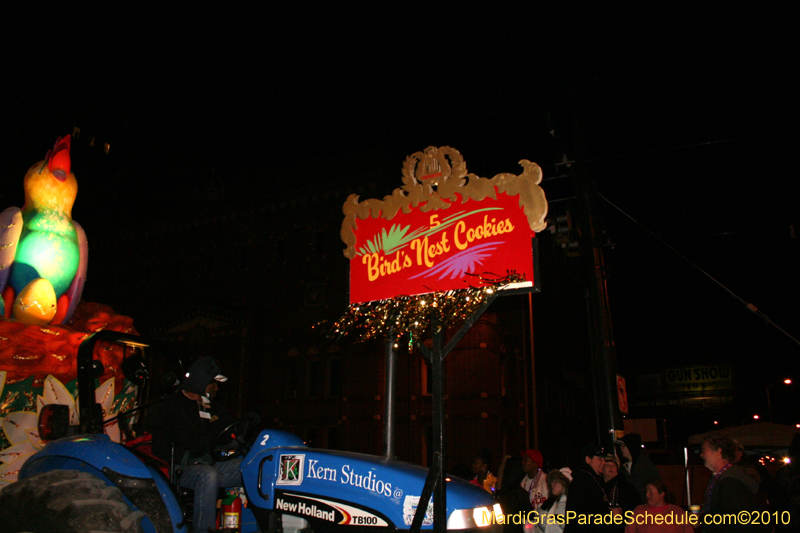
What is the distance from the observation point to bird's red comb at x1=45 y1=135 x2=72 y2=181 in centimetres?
952

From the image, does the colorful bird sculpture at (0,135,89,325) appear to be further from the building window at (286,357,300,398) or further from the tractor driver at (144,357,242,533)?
the building window at (286,357,300,398)

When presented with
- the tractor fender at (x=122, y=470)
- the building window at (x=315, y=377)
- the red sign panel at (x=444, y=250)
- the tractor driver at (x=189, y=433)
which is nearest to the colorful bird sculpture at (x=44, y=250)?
the tractor fender at (x=122, y=470)

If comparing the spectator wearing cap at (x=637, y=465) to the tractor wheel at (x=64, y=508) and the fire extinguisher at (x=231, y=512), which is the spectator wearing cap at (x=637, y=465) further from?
the tractor wheel at (x=64, y=508)

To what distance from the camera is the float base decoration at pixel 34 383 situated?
7676 mm

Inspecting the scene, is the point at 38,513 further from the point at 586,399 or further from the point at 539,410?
the point at 586,399

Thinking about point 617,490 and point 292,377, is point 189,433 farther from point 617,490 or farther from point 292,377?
A: point 292,377

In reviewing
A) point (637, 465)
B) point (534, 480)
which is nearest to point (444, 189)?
point (637, 465)

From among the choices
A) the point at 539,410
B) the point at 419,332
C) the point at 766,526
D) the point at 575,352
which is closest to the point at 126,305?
the point at 539,410

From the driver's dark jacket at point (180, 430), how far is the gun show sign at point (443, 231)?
290cm

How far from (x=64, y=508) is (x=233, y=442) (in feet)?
4.95

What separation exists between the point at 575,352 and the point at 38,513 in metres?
32.2

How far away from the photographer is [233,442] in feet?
16.9

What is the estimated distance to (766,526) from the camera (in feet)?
17.1

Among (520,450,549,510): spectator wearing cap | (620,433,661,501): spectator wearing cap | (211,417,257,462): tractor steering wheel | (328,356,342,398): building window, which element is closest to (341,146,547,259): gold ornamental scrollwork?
(211,417,257,462): tractor steering wheel
